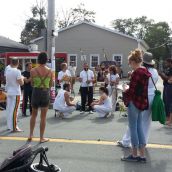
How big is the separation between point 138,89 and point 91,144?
2.09 m

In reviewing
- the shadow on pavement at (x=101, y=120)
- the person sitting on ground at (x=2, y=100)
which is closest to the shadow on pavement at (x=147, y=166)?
the shadow on pavement at (x=101, y=120)

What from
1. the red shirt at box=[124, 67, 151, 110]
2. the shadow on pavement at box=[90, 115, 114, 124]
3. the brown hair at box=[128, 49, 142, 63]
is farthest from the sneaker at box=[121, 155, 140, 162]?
the shadow on pavement at box=[90, 115, 114, 124]

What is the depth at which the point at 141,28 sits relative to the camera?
3925 inches

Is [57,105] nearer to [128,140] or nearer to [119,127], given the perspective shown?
[119,127]

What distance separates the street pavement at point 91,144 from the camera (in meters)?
6.96

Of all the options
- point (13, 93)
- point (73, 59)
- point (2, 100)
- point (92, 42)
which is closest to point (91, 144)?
point (13, 93)

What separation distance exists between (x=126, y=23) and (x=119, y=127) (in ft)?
294

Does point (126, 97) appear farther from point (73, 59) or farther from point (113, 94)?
point (73, 59)

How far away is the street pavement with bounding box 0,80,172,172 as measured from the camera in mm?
6965

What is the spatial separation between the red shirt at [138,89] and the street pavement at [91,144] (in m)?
1.03

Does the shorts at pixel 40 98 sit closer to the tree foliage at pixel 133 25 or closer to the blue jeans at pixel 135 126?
the blue jeans at pixel 135 126

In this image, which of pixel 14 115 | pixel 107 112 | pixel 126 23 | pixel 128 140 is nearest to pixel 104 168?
pixel 128 140

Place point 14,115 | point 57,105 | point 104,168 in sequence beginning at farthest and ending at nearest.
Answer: point 57,105
point 14,115
point 104,168

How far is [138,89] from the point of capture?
693 centimetres
